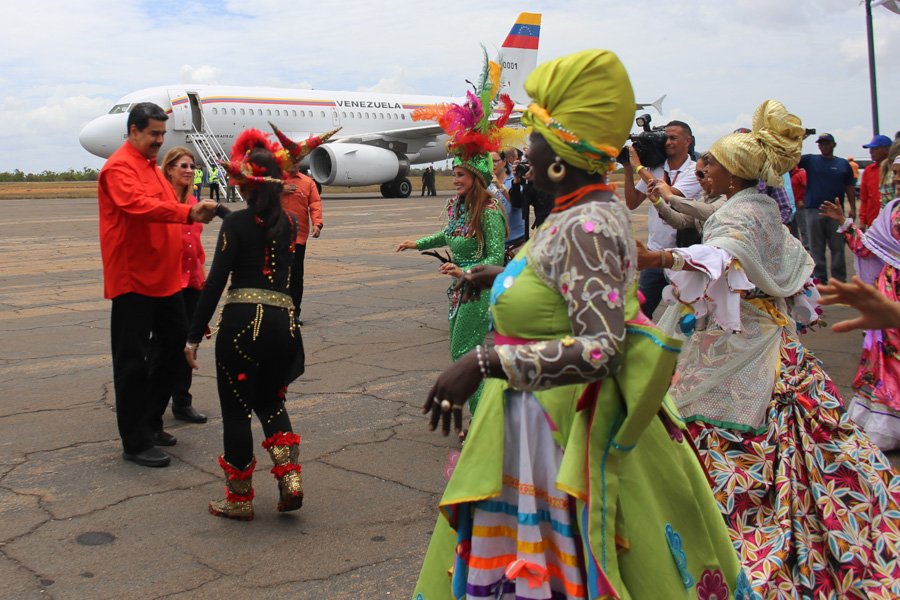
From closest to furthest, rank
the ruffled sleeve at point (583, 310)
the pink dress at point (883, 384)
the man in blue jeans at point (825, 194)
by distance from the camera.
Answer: the ruffled sleeve at point (583, 310) < the pink dress at point (883, 384) < the man in blue jeans at point (825, 194)

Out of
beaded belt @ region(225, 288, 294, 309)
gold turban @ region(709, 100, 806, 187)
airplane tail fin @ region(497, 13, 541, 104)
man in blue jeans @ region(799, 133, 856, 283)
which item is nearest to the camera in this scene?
gold turban @ region(709, 100, 806, 187)

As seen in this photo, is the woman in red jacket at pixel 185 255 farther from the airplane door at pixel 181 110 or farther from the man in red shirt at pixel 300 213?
the airplane door at pixel 181 110

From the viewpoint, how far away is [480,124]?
544 centimetres

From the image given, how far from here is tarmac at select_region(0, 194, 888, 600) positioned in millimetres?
3920

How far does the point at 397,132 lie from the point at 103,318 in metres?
24.7

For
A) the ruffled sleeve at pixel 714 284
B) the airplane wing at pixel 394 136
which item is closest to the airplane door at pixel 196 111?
the airplane wing at pixel 394 136

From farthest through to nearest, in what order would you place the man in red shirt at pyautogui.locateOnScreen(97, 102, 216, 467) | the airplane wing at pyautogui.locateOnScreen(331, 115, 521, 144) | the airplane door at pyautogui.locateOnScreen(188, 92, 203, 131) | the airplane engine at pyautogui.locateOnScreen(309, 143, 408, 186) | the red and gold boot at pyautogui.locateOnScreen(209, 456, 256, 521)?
the airplane wing at pyautogui.locateOnScreen(331, 115, 521, 144) < the airplane door at pyautogui.locateOnScreen(188, 92, 203, 131) < the airplane engine at pyautogui.locateOnScreen(309, 143, 408, 186) < the man in red shirt at pyautogui.locateOnScreen(97, 102, 216, 467) < the red and gold boot at pyautogui.locateOnScreen(209, 456, 256, 521)

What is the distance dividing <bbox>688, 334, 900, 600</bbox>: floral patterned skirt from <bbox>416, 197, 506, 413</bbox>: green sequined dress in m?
1.64

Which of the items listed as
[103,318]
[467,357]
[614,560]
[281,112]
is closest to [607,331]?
[467,357]

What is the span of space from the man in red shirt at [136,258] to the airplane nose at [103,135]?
89.0 ft

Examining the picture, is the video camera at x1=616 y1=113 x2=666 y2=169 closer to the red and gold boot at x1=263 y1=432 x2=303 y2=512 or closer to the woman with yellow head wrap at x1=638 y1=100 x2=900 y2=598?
the woman with yellow head wrap at x1=638 y1=100 x2=900 y2=598

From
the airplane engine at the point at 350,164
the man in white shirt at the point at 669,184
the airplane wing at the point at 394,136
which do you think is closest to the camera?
the man in white shirt at the point at 669,184

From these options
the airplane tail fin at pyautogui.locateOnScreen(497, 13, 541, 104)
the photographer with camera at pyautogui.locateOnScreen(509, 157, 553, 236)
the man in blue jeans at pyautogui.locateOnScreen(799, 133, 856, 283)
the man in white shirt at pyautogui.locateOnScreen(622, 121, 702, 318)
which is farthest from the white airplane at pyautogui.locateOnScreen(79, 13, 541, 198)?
the man in white shirt at pyautogui.locateOnScreen(622, 121, 702, 318)

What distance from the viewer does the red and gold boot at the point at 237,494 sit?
4.41 m
